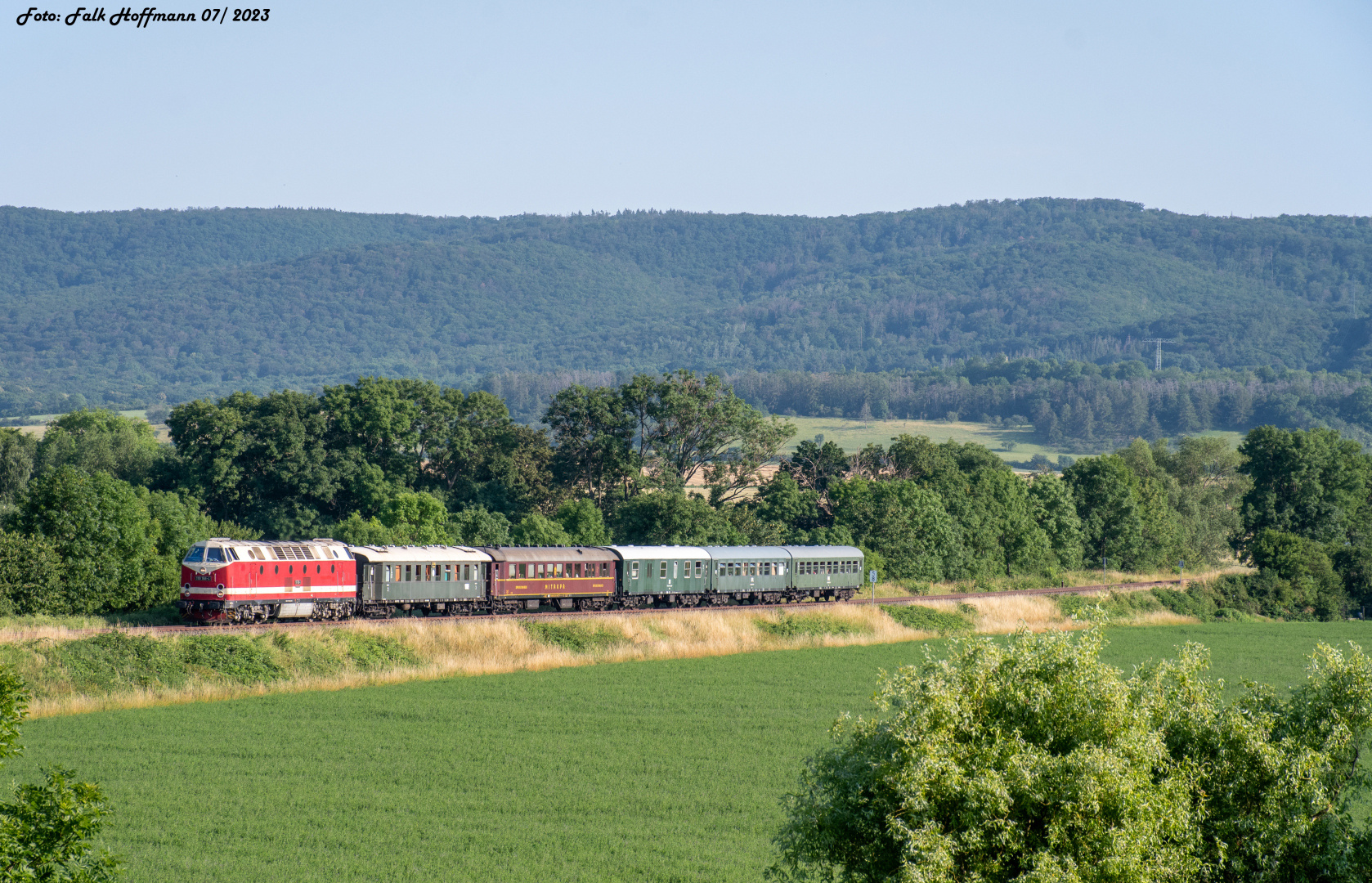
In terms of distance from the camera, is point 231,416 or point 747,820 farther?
point 231,416

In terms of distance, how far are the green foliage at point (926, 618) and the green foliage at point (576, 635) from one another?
20378 mm

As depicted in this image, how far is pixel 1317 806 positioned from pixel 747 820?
14.2 meters

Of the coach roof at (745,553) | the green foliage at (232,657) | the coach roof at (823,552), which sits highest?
the coach roof at (745,553)

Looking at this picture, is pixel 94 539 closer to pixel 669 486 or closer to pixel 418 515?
pixel 418 515

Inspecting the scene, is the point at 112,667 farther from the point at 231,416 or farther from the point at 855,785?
the point at 231,416

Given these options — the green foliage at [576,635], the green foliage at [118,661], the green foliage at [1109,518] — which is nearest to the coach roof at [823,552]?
the green foliage at [576,635]

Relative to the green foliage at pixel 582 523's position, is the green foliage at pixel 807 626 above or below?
below

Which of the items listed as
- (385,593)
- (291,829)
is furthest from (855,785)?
(385,593)

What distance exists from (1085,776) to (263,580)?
132 feet

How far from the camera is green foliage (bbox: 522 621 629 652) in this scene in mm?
55938

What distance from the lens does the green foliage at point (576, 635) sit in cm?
5594

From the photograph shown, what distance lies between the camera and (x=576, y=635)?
187 ft

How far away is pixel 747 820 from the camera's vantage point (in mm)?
29453

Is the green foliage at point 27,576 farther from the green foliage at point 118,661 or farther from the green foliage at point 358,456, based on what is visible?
the green foliage at point 358,456
